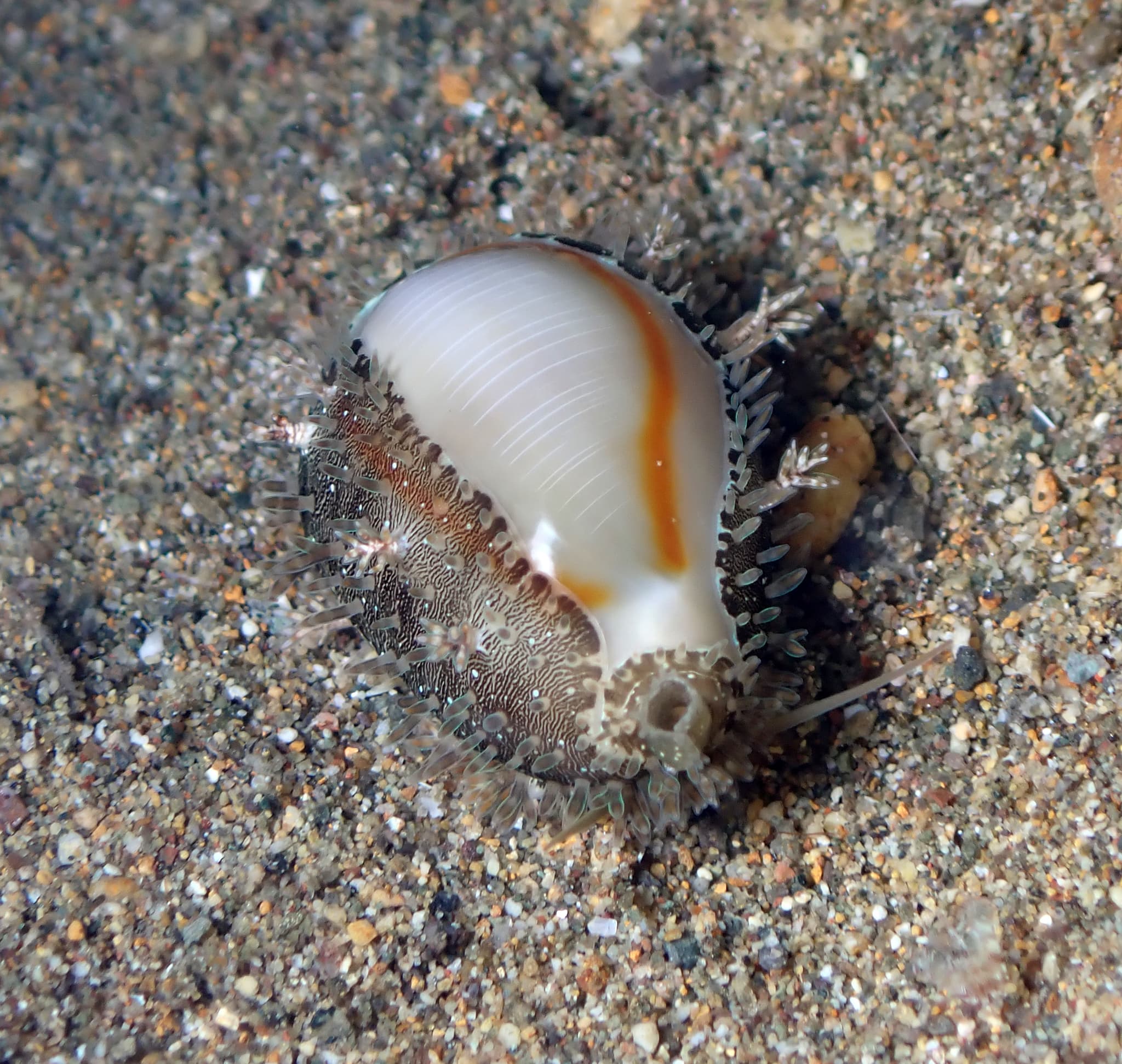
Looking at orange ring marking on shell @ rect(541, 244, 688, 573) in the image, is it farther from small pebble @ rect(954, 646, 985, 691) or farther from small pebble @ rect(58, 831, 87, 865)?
small pebble @ rect(58, 831, 87, 865)

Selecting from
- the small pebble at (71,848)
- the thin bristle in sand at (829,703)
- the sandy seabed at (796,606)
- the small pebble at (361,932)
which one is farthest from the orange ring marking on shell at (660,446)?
the small pebble at (71,848)

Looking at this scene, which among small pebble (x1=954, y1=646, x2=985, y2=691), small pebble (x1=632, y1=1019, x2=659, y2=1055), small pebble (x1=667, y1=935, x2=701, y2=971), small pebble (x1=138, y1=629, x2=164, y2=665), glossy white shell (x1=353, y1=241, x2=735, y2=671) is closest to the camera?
glossy white shell (x1=353, y1=241, x2=735, y2=671)

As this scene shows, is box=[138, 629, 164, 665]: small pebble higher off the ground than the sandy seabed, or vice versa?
the sandy seabed

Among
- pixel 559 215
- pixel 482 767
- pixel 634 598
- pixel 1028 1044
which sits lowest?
pixel 482 767

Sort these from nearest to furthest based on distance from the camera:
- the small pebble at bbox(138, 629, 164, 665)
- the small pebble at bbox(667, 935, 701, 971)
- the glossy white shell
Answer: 1. the glossy white shell
2. the small pebble at bbox(667, 935, 701, 971)
3. the small pebble at bbox(138, 629, 164, 665)

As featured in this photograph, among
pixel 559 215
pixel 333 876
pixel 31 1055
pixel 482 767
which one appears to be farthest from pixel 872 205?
pixel 31 1055

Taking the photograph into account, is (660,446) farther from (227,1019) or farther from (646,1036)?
(227,1019)

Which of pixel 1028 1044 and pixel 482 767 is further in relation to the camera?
pixel 482 767

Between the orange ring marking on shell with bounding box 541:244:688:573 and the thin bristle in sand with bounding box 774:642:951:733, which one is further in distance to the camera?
the thin bristle in sand with bounding box 774:642:951:733

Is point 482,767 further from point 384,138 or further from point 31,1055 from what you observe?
point 384,138

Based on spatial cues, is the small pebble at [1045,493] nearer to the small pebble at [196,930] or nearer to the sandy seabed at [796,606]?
the sandy seabed at [796,606]

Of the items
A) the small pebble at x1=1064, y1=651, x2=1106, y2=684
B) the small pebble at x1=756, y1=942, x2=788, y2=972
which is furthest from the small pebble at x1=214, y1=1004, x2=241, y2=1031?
the small pebble at x1=1064, y1=651, x2=1106, y2=684
